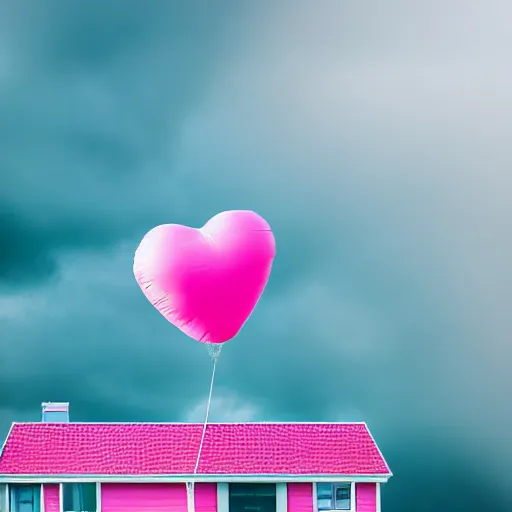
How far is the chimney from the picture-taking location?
18.4 m

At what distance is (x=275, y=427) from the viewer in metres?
18.3

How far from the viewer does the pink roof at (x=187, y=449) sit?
57.6 ft

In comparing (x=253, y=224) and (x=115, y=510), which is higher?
(x=253, y=224)

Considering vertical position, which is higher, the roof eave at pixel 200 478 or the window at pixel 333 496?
the roof eave at pixel 200 478

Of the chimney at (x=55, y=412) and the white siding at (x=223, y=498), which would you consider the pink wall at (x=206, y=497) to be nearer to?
the white siding at (x=223, y=498)

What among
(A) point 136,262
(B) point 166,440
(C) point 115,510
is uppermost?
(A) point 136,262

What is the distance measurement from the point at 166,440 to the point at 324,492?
265 centimetres

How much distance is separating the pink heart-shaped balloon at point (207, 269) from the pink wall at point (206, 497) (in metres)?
4.38

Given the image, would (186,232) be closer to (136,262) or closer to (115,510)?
(136,262)

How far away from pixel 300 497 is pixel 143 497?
2431 mm

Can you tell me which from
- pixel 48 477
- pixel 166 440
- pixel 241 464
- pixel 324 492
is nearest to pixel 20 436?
pixel 48 477

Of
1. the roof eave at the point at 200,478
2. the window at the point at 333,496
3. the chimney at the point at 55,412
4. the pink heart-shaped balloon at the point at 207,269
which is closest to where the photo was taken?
the pink heart-shaped balloon at the point at 207,269

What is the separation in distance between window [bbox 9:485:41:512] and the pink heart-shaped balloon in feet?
17.2

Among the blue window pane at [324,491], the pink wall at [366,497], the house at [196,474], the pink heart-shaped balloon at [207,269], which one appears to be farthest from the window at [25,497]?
the pink heart-shaped balloon at [207,269]
